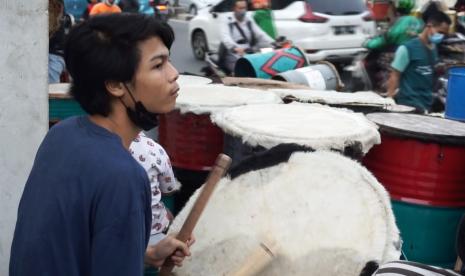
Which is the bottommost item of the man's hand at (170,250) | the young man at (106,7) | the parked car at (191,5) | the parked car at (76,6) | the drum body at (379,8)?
the parked car at (191,5)

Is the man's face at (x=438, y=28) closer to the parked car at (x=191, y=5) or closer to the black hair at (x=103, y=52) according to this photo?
the black hair at (x=103, y=52)

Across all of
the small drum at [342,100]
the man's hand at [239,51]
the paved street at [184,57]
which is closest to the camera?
the small drum at [342,100]

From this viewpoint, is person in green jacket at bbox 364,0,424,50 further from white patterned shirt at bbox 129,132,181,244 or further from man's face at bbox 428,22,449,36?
white patterned shirt at bbox 129,132,181,244

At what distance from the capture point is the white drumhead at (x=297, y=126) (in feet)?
9.40

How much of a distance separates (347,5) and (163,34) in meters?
9.94

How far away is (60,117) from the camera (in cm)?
430

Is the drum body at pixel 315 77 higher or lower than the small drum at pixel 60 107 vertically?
higher

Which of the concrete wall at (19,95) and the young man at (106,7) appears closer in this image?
the concrete wall at (19,95)

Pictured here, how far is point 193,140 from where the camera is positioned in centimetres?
372

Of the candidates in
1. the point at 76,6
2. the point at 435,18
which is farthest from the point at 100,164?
the point at 76,6

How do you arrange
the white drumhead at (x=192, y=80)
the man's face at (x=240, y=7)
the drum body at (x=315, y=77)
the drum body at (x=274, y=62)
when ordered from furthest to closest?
1. the man's face at (x=240, y=7)
2. the drum body at (x=274, y=62)
3. the drum body at (x=315, y=77)
4. the white drumhead at (x=192, y=80)

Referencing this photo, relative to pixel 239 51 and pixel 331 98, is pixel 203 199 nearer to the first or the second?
pixel 331 98

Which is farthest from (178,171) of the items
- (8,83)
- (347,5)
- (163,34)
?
(347,5)

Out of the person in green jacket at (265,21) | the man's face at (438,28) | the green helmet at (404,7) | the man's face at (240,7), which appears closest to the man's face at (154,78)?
the man's face at (438,28)
